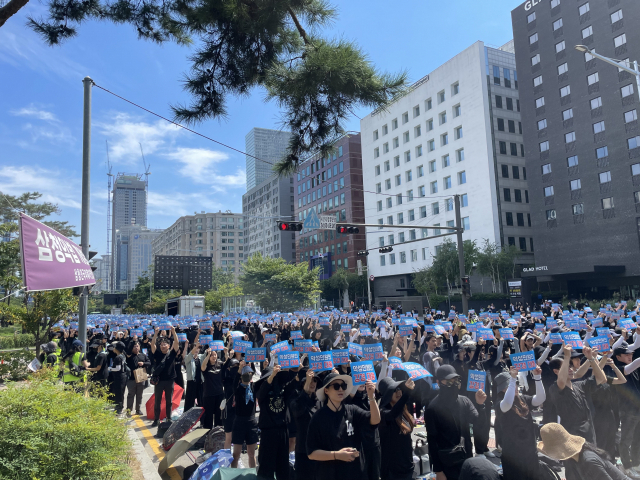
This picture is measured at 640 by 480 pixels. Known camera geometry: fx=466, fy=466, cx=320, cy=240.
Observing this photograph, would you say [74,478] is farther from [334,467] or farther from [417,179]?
[417,179]

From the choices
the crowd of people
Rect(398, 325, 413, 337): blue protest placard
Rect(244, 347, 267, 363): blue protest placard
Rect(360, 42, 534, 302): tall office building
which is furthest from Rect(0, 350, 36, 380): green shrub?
Rect(360, 42, 534, 302): tall office building

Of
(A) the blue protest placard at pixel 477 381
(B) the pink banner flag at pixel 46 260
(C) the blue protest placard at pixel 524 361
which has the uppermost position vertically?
(B) the pink banner flag at pixel 46 260

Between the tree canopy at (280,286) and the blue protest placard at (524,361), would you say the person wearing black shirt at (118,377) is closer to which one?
the blue protest placard at (524,361)

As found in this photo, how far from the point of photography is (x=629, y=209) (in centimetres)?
4281

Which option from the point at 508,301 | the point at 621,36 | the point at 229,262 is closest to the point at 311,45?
the point at 508,301

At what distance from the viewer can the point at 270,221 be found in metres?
123

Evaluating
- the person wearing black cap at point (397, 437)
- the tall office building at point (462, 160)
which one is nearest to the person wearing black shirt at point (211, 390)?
the person wearing black cap at point (397, 437)

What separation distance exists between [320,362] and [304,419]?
0.82m

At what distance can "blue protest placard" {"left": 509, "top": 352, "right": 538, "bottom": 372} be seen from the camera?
638cm

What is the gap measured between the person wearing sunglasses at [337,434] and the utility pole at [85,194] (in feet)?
18.0

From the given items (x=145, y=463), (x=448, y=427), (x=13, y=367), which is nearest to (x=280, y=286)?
(x=13, y=367)

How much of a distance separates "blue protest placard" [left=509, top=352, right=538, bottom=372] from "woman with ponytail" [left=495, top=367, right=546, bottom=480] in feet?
3.41

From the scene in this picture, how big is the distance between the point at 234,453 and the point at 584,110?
51329 mm

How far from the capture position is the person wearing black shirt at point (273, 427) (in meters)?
5.97
